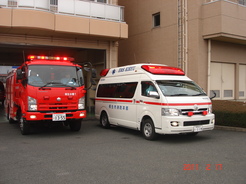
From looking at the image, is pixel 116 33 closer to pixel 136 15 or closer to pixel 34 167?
pixel 136 15

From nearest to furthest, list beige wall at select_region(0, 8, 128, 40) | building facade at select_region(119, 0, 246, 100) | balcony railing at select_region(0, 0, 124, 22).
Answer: beige wall at select_region(0, 8, 128, 40), balcony railing at select_region(0, 0, 124, 22), building facade at select_region(119, 0, 246, 100)

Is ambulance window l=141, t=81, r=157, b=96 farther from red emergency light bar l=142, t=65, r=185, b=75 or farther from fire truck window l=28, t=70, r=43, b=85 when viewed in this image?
fire truck window l=28, t=70, r=43, b=85

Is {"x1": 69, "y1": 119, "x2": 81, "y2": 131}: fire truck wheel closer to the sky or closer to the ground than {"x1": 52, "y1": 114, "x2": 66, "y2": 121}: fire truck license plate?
closer to the ground

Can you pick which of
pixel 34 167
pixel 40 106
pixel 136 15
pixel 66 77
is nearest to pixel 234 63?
pixel 136 15

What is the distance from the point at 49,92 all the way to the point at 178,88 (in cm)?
422

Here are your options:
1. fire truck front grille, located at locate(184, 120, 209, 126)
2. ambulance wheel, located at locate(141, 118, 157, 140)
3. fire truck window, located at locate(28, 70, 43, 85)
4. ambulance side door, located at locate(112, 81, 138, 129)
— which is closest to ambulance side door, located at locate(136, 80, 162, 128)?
ambulance wheel, located at locate(141, 118, 157, 140)

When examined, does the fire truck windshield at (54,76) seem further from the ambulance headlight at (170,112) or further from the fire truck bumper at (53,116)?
the ambulance headlight at (170,112)

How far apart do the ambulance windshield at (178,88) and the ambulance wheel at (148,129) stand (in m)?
1.10

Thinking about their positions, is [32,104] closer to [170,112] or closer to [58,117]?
[58,117]

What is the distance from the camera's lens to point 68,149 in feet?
24.5

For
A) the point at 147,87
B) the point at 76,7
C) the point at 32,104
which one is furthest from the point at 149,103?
the point at 76,7

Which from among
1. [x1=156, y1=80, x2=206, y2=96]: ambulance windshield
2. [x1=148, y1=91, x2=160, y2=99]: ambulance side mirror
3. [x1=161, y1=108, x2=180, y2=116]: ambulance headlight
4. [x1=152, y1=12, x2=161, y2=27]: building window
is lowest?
[x1=161, y1=108, x2=180, y2=116]: ambulance headlight

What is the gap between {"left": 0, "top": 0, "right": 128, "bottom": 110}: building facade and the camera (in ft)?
40.4

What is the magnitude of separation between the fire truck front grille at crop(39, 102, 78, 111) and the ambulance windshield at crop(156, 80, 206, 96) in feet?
10.0
